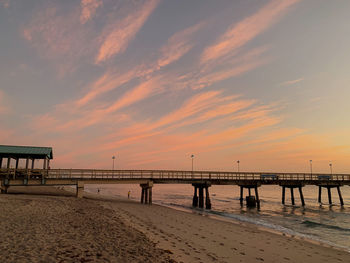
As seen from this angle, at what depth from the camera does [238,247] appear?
37.2 feet

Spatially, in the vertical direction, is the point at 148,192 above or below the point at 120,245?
below

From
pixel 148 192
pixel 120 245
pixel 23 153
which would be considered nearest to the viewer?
pixel 120 245

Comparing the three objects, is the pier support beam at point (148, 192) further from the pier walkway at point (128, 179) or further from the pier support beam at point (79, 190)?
the pier support beam at point (79, 190)

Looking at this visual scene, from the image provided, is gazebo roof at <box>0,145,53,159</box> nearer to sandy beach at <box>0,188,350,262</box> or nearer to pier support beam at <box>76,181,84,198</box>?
pier support beam at <box>76,181,84,198</box>

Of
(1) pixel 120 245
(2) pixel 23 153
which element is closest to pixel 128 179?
(2) pixel 23 153

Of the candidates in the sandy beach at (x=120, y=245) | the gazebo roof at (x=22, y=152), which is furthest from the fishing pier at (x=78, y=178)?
the sandy beach at (x=120, y=245)

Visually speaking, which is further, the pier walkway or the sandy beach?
the pier walkway

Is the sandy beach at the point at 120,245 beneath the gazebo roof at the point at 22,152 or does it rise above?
beneath

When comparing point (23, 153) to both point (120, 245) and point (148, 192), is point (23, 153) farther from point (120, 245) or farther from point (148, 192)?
point (120, 245)

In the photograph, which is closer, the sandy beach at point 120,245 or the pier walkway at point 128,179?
the sandy beach at point 120,245

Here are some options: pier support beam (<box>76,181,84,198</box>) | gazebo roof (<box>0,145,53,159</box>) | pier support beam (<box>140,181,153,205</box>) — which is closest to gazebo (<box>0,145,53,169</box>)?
gazebo roof (<box>0,145,53,159</box>)

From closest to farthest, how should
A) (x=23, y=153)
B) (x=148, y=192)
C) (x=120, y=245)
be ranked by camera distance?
(x=120, y=245), (x=23, y=153), (x=148, y=192)

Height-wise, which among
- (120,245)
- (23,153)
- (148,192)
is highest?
(23,153)

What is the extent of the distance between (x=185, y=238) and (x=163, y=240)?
5.24 ft
